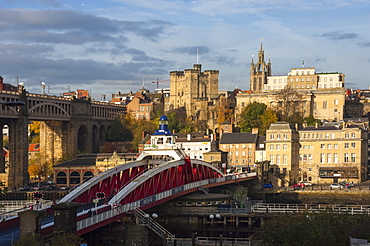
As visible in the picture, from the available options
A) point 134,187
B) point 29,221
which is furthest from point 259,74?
point 29,221

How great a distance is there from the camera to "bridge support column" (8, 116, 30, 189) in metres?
114

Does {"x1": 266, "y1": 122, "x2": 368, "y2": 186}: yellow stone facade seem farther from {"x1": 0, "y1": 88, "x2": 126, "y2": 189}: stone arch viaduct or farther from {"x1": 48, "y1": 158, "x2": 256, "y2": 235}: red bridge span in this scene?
{"x1": 0, "y1": 88, "x2": 126, "y2": 189}: stone arch viaduct

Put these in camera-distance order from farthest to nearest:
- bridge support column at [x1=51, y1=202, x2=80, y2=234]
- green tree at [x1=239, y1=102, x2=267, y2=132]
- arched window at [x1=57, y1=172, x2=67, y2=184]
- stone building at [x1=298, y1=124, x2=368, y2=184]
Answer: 1. green tree at [x1=239, y1=102, x2=267, y2=132]
2. arched window at [x1=57, y1=172, x2=67, y2=184]
3. stone building at [x1=298, y1=124, x2=368, y2=184]
4. bridge support column at [x1=51, y1=202, x2=80, y2=234]

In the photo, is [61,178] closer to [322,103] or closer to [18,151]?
[18,151]

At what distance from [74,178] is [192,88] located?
83891 millimetres

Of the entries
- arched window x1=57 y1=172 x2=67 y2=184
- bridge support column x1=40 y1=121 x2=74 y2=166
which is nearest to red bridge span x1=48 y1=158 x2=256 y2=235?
arched window x1=57 y1=172 x2=67 y2=184

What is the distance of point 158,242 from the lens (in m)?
59.8

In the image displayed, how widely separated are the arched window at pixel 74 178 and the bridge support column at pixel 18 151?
311 inches

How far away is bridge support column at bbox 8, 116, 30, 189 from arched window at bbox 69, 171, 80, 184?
311 inches

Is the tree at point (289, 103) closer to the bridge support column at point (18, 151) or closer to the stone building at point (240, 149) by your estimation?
the stone building at point (240, 149)

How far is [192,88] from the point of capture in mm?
193000

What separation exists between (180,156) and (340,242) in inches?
1243

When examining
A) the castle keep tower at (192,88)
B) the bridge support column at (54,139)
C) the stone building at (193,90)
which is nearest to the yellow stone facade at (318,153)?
the bridge support column at (54,139)

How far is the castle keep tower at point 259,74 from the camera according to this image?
180 metres
